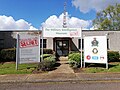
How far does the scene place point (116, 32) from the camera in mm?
26766

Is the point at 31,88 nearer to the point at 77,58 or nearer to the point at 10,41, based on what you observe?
the point at 77,58

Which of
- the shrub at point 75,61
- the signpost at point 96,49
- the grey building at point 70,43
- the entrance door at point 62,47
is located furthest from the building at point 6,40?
the signpost at point 96,49

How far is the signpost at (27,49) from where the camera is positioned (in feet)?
49.4

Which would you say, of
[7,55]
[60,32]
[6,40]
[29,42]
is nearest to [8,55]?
[7,55]

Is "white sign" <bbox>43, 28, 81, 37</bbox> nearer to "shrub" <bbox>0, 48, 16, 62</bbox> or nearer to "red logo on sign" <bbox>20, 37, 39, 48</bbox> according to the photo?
"red logo on sign" <bbox>20, 37, 39, 48</bbox>

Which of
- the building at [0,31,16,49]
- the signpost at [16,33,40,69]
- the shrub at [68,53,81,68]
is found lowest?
the shrub at [68,53,81,68]

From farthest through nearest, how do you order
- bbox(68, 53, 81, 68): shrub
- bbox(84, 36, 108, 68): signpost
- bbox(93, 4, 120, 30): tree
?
bbox(93, 4, 120, 30): tree → bbox(68, 53, 81, 68): shrub → bbox(84, 36, 108, 68): signpost

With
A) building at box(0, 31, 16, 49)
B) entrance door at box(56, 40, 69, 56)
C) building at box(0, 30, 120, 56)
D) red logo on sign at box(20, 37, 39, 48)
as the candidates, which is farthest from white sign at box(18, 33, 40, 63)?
building at box(0, 31, 16, 49)

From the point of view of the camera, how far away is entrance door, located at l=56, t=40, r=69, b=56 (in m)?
26.2

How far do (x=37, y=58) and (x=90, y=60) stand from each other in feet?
13.0

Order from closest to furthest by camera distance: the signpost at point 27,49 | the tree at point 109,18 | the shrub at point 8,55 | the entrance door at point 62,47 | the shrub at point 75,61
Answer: the signpost at point 27,49
the shrub at point 75,61
the shrub at point 8,55
the entrance door at point 62,47
the tree at point 109,18

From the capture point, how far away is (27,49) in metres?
15.3

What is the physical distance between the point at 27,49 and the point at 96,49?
5.09m

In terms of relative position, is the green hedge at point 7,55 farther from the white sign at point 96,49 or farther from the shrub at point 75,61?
the white sign at point 96,49
